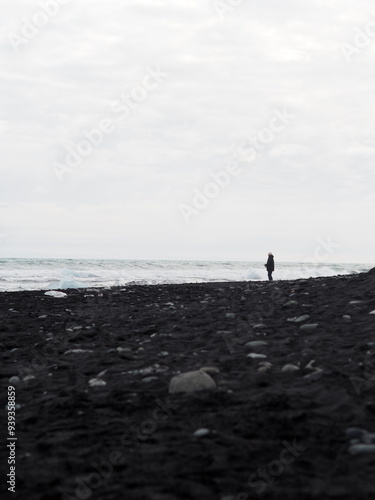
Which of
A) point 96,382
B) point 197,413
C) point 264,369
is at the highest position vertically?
point 264,369

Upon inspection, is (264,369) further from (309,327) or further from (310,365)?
(309,327)

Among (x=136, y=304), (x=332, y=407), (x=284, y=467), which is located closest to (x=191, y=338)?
(x=332, y=407)

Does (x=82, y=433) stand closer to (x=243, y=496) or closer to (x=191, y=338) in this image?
(x=243, y=496)

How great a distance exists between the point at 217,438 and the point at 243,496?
708 mm

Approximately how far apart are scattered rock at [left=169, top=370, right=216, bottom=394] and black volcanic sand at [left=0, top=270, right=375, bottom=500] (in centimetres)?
9

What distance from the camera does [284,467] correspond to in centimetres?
264

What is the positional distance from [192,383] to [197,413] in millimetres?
550

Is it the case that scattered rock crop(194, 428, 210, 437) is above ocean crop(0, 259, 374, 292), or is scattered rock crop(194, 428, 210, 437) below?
above

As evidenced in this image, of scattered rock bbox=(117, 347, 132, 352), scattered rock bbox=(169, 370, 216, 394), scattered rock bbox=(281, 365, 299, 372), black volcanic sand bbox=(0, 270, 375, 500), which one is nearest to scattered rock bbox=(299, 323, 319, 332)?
black volcanic sand bbox=(0, 270, 375, 500)

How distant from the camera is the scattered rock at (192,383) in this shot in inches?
160

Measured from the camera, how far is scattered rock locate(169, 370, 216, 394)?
405cm

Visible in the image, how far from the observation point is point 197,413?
139 inches

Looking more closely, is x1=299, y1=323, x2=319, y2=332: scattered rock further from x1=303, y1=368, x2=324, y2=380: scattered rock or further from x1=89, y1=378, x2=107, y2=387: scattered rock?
x1=89, y1=378, x2=107, y2=387: scattered rock

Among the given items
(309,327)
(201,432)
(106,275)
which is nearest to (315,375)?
(201,432)
